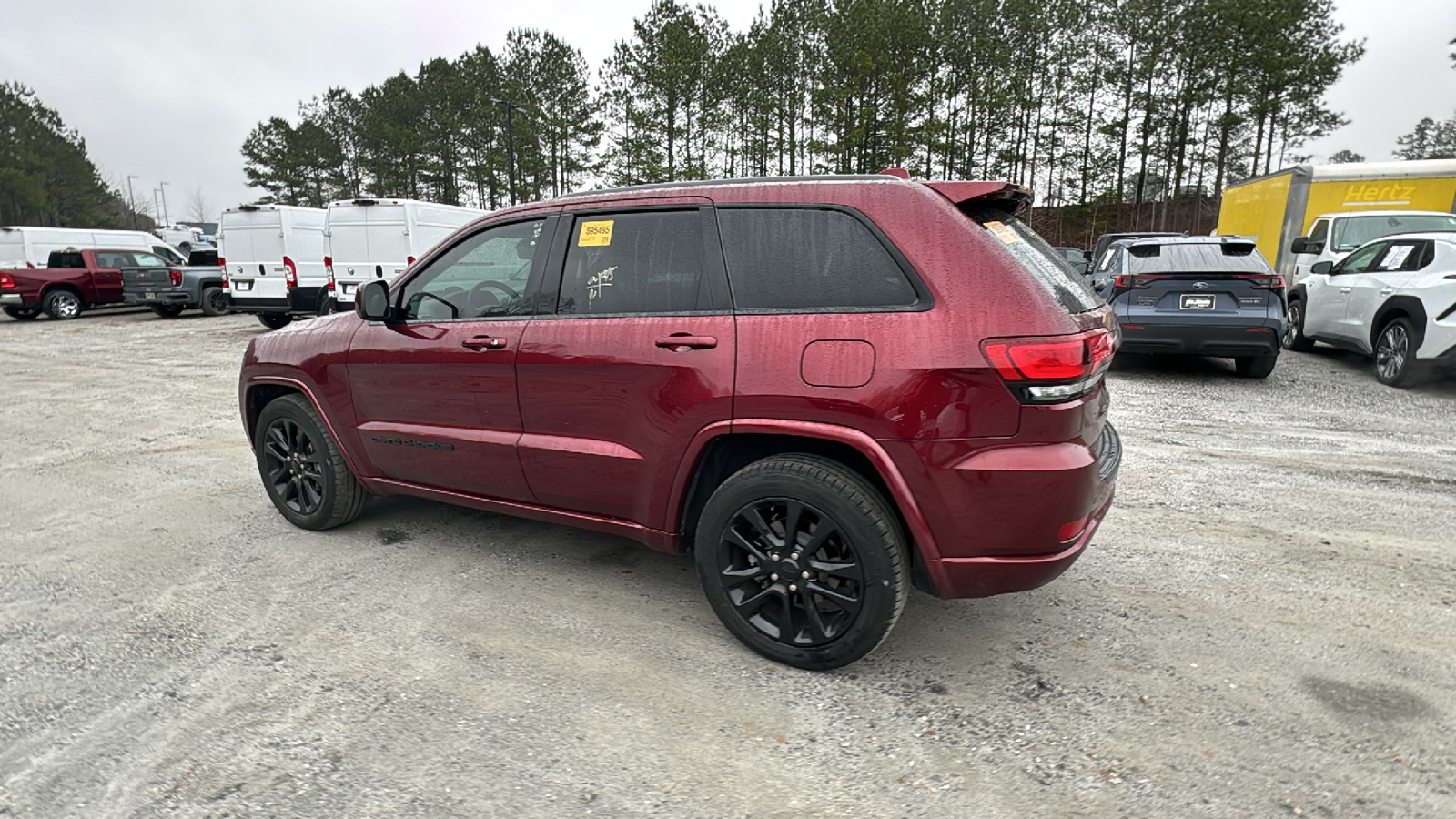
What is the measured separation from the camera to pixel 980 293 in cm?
247

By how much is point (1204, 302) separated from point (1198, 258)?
53 cm

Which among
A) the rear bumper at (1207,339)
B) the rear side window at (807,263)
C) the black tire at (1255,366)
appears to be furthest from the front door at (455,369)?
the black tire at (1255,366)

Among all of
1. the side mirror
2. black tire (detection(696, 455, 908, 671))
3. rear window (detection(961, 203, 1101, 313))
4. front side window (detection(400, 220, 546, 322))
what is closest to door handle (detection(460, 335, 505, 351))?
front side window (detection(400, 220, 546, 322))

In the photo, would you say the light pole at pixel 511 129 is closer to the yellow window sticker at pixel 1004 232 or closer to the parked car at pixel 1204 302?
the parked car at pixel 1204 302

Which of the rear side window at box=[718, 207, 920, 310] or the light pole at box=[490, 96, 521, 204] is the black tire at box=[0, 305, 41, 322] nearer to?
the light pole at box=[490, 96, 521, 204]

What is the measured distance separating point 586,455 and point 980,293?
1573mm

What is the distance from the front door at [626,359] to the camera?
2834mm

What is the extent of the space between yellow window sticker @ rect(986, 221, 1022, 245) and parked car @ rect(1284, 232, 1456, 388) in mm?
6954

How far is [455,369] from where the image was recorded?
3.45 m

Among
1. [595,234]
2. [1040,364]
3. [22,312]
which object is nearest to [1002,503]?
[1040,364]

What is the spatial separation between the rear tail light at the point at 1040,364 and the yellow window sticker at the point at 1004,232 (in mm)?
441

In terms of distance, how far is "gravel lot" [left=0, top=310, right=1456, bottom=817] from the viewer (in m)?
2.20

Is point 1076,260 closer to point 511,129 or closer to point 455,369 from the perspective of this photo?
point 455,369

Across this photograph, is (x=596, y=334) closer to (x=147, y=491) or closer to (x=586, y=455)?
(x=586, y=455)
